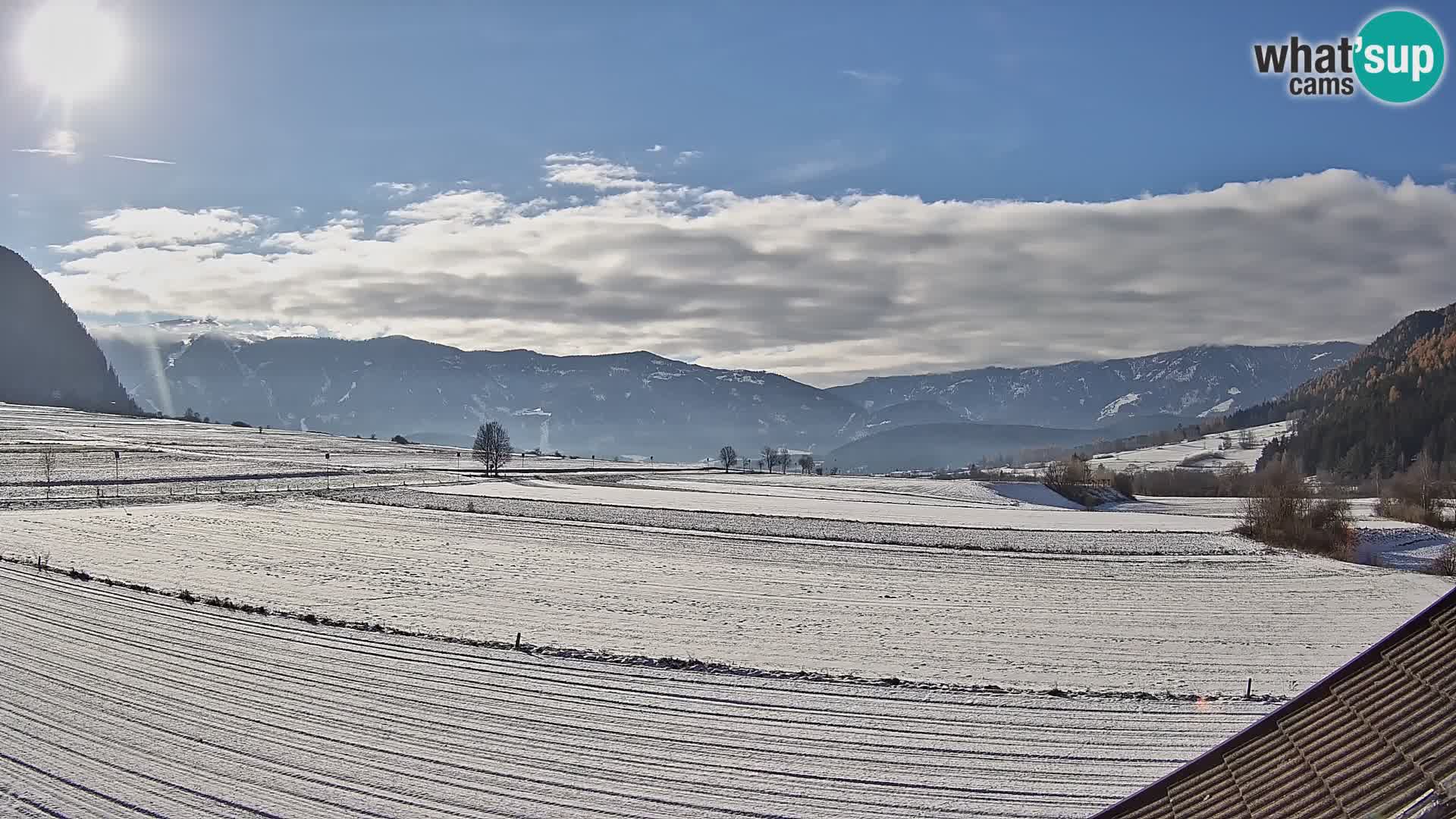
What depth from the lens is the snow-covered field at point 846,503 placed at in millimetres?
76938

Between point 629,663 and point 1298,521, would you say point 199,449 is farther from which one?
point 1298,521

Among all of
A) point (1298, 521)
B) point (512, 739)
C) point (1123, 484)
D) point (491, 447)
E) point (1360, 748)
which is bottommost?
point (512, 739)

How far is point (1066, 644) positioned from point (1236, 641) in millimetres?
5846

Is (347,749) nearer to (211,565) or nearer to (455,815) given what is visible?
(455,815)

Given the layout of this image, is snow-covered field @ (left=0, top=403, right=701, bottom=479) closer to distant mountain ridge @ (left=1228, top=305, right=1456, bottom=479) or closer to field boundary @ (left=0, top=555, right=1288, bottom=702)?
field boundary @ (left=0, top=555, right=1288, bottom=702)

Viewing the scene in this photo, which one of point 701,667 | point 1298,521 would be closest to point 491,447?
point 1298,521

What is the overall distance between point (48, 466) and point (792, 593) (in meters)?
69.3

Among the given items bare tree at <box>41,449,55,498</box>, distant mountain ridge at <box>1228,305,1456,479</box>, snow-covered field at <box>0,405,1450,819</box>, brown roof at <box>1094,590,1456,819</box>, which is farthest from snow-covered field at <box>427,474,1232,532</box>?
distant mountain ridge at <box>1228,305,1456,479</box>

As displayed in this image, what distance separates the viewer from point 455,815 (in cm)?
1539

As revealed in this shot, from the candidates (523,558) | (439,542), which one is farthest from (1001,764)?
(439,542)

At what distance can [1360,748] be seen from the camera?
641 centimetres

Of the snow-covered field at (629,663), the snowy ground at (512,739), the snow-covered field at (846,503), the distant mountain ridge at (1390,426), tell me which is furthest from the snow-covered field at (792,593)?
the distant mountain ridge at (1390,426)

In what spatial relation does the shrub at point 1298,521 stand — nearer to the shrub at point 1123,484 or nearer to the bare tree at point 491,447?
the shrub at point 1123,484

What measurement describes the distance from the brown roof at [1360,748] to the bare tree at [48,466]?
81527mm
